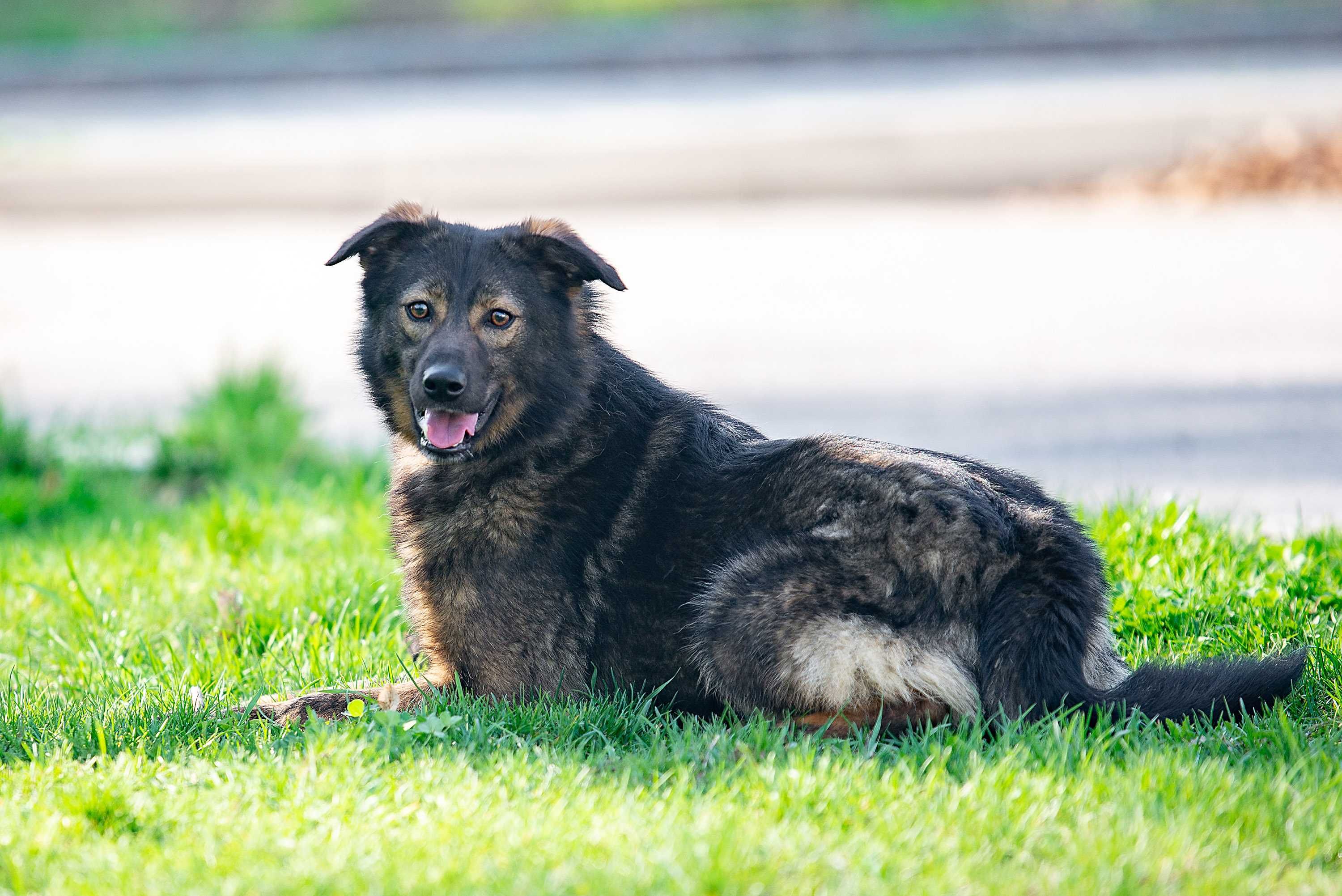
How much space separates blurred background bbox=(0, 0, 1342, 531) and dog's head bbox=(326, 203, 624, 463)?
2619 millimetres

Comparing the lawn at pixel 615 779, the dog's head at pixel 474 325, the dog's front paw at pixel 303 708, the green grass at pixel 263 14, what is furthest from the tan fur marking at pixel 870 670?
the green grass at pixel 263 14

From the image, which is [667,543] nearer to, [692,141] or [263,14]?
[692,141]

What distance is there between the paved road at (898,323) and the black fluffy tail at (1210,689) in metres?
1.94

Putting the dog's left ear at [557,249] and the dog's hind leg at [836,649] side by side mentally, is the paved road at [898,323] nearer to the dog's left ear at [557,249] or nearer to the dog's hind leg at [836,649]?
the dog's left ear at [557,249]

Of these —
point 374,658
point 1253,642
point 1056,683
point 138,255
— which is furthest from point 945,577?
point 138,255

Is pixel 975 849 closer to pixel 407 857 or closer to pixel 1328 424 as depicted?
pixel 407 857

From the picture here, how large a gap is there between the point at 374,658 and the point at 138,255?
30.9ft

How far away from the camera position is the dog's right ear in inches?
155

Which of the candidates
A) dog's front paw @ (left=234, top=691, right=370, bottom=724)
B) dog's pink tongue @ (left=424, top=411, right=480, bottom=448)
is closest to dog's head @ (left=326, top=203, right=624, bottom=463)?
dog's pink tongue @ (left=424, top=411, right=480, bottom=448)

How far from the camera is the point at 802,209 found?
1339 centimetres

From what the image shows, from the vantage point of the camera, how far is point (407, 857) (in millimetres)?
2760

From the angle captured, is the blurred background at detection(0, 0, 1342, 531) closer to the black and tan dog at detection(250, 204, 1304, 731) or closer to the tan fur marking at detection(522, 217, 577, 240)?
the black and tan dog at detection(250, 204, 1304, 731)

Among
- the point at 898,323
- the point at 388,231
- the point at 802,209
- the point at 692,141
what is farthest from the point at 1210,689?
the point at 692,141

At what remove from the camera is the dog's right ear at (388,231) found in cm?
393
